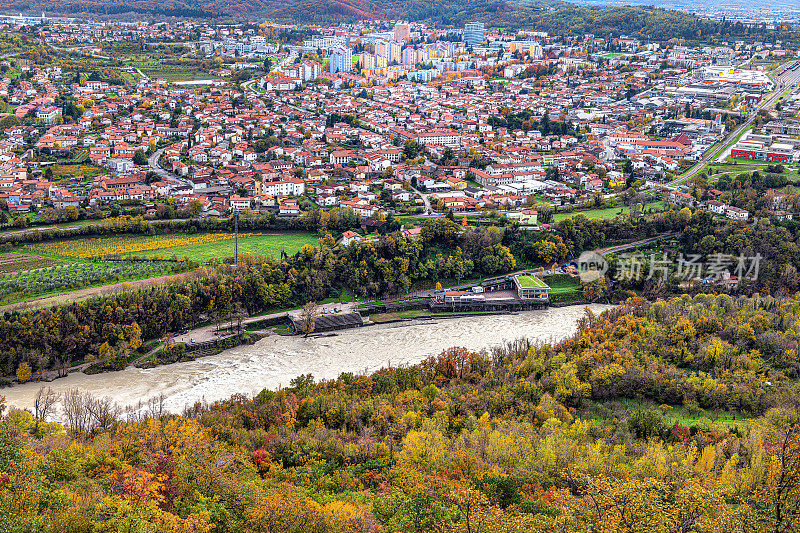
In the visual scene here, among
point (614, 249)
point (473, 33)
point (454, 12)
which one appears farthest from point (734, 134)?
point (454, 12)

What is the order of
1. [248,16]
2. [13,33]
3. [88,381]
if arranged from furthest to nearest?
1. [248,16]
2. [13,33]
3. [88,381]

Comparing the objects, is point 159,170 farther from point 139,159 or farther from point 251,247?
point 251,247

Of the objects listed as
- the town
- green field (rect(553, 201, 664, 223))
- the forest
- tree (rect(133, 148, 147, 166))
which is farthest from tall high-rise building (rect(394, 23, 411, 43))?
the forest

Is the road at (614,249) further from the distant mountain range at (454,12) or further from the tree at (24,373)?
the distant mountain range at (454,12)

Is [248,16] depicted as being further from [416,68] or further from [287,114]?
[287,114]

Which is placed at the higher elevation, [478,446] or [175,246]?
[175,246]

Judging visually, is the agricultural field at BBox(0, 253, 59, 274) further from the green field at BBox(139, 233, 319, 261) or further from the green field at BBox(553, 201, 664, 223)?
the green field at BBox(553, 201, 664, 223)

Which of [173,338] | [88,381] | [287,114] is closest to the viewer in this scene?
[88,381]

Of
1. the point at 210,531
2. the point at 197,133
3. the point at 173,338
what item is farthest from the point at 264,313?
the point at 197,133
